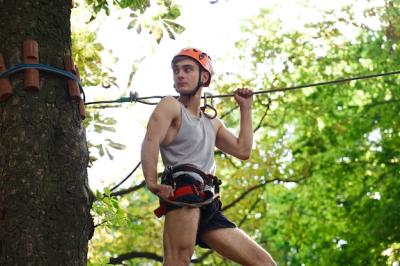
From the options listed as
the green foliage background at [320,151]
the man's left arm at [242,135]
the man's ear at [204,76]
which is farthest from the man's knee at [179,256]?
the green foliage background at [320,151]

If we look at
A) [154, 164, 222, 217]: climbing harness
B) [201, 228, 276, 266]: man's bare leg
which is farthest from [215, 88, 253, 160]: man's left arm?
[201, 228, 276, 266]: man's bare leg

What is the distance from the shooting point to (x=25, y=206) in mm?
3697

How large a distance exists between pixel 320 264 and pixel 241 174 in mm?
3232

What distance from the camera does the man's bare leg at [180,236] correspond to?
4.35m

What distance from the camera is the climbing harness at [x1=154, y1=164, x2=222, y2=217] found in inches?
174

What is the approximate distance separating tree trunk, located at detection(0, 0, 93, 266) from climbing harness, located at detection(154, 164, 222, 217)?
563 millimetres

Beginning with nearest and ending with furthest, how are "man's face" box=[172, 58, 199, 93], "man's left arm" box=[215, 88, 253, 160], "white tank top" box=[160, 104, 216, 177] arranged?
"white tank top" box=[160, 104, 216, 177] → "man's face" box=[172, 58, 199, 93] → "man's left arm" box=[215, 88, 253, 160]

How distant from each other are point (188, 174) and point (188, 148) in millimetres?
184

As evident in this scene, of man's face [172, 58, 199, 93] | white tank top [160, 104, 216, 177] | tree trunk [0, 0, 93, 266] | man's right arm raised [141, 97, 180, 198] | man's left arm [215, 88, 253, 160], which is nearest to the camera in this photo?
tree trunk [0, 0, 93, 266]

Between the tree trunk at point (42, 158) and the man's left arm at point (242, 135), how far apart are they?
1.24m

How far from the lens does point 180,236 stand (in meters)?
4.36

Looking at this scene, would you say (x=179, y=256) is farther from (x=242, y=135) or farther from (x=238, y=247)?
(x=242, y=135)

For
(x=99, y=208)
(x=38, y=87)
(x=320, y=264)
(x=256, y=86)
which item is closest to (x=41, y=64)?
(x=38, y=87)

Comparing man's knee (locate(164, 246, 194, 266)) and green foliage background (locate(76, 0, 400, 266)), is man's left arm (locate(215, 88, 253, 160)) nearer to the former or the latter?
man's knee (locate(164, 246, 194, 266))
